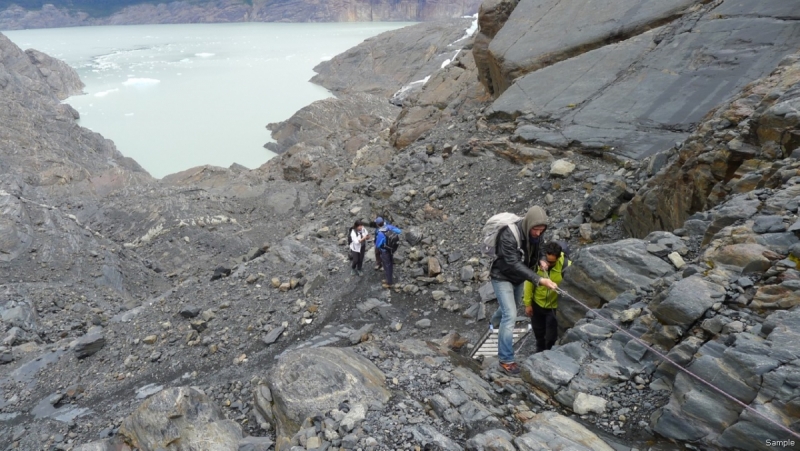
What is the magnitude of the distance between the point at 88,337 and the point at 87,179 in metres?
14.3

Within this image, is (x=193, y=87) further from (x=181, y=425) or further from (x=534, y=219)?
(x=534, y=219)

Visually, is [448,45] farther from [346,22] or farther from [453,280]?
[346,22]

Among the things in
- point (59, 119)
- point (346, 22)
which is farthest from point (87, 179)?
point (346, 22)

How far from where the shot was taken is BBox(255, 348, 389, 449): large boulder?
4594 millimetres

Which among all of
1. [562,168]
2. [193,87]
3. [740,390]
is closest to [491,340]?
[740,390]

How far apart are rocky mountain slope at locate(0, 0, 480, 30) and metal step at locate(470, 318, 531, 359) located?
108408 mm

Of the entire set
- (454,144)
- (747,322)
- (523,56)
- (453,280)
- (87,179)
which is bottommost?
(87,179)

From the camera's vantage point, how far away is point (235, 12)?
11750cm

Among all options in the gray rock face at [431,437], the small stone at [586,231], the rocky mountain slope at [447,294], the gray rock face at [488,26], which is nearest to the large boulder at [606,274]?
the rocky mountain slope at [447,294]

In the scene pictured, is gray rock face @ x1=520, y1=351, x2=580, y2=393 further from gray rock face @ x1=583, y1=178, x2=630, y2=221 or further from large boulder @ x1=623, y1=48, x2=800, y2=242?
gray rock face @ x1=583, y1=178, x2=630, y2=221

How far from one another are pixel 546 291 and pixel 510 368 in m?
0.79

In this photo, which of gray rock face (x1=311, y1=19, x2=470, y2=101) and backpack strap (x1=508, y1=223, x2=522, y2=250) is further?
gray rock face (x1=311, y1=19, x2=470, y2=101)

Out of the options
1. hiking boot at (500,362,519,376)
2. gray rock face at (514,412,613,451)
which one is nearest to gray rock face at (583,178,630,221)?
hiking boot at (500,362,519,376)

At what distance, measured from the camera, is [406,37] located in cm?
4941
